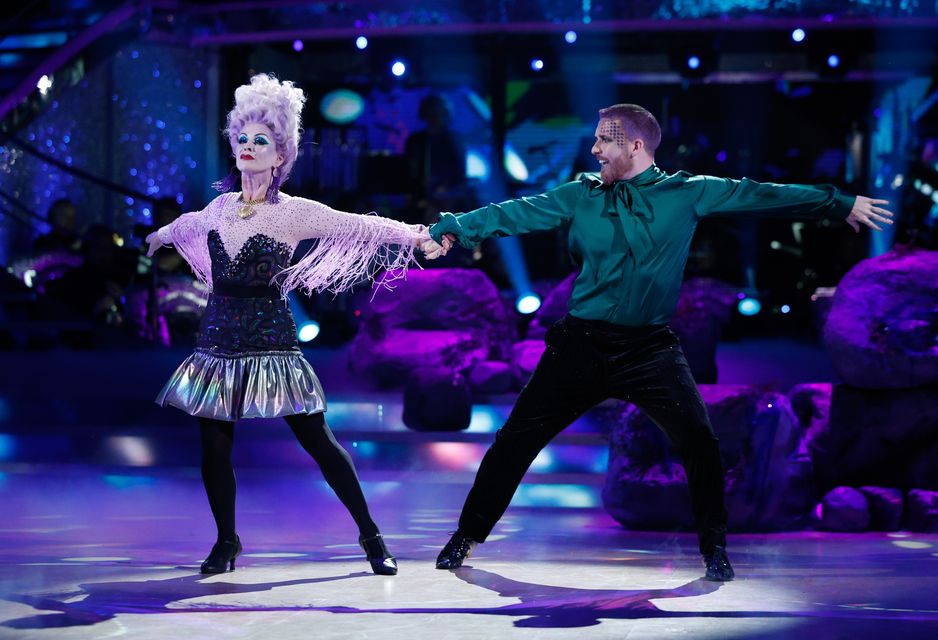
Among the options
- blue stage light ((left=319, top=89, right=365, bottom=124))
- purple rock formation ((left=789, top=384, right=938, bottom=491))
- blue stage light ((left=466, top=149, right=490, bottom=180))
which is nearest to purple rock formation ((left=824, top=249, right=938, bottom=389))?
purple rock formation ((left=789, top=384, right=938, bottom=491))

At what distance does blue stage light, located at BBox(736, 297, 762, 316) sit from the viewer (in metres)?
12.0

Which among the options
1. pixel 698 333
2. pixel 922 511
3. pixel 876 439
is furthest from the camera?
A: pixel 698 333

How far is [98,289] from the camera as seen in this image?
34.6 ft

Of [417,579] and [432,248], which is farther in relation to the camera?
[432,248]

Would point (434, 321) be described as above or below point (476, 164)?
below

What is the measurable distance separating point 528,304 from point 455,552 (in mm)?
6210

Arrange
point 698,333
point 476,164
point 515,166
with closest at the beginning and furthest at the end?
point 698,333 → point 476,164 → point 515,166

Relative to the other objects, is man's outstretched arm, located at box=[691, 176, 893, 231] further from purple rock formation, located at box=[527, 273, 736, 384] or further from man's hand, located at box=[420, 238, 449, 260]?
purple rock formation, located at box=[527, 273, 736, 384]

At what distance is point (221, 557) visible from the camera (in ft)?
14.1

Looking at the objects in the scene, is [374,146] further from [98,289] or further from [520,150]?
[98,289]

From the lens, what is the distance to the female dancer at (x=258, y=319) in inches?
166

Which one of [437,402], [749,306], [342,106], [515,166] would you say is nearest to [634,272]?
[437,402]

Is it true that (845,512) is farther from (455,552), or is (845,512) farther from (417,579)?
(417,579)

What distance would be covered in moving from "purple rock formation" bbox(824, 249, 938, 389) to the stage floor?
734 millimetres
